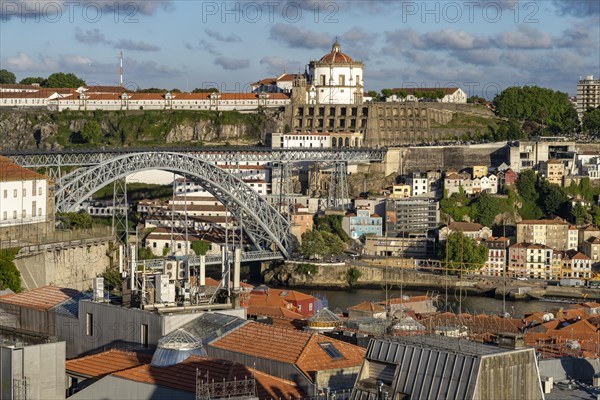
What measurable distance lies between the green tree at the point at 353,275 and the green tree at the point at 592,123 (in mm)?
22254

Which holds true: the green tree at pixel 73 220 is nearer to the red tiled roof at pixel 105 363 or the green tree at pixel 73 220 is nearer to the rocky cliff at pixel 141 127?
the rocky cliff at pixel 141 127

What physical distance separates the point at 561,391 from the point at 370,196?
1369 inches

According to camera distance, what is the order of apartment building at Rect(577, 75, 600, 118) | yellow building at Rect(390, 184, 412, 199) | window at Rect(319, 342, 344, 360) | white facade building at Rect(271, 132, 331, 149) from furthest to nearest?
apartment building at Rect(577, 75, 600, 118) → white facade building at Rect(271, 132, 331, 149) → yellow building at Rect(390, 184, 412, 199) → window at Rect(319, 342, 344, 360)

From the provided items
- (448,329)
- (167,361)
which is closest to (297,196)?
(448,329)

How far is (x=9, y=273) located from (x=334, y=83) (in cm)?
3377

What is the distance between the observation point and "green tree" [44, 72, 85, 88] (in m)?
67.1

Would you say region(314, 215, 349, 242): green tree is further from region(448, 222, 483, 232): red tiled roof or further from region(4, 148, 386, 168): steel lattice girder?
region(448, 222, 483, 232): red tiled roof

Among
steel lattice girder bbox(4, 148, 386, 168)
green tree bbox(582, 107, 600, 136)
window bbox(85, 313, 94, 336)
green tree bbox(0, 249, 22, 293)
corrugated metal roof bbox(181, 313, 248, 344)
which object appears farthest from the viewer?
green tree bbox(582, 107, 600, 136)

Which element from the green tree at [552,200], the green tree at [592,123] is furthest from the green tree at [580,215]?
the green tree at [592,123]

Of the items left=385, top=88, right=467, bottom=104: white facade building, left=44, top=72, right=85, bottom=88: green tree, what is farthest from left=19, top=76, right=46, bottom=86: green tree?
left=385, top=88, right=467, bottom=104: white facade building

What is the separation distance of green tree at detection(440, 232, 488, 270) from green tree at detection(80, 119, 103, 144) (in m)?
19.2

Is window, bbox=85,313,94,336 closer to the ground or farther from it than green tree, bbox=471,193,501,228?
closer to the ground

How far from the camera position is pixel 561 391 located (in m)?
12.1

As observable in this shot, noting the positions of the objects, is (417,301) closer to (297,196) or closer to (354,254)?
(354,254)
